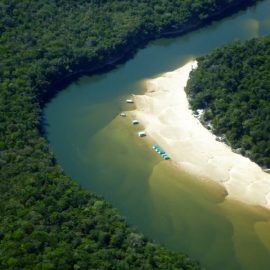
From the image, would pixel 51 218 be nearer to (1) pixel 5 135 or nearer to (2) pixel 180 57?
(1) pixel 5 135

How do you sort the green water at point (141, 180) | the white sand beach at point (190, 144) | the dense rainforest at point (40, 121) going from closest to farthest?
the dense rainforest at point (40, 121), the green water at point (141, 180), the white sand beach at point (190, 144)

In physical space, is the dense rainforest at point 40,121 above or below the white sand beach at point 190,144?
above

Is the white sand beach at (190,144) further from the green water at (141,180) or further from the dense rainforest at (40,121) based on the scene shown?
the dense rainforest at (40,121)

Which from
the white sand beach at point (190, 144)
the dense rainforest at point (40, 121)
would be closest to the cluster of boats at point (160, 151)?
the white sand beach at point (190, 144)

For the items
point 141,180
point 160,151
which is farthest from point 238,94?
point 141,180

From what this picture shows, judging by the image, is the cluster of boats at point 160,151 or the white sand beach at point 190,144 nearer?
the white sand beach at point 190,144

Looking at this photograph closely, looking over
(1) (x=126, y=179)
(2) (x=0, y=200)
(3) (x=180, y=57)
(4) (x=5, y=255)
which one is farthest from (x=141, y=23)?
(4) (x=5, y=255)

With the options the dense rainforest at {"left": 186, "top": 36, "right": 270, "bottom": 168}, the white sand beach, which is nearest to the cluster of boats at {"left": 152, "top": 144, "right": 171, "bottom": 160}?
the white sand beach
